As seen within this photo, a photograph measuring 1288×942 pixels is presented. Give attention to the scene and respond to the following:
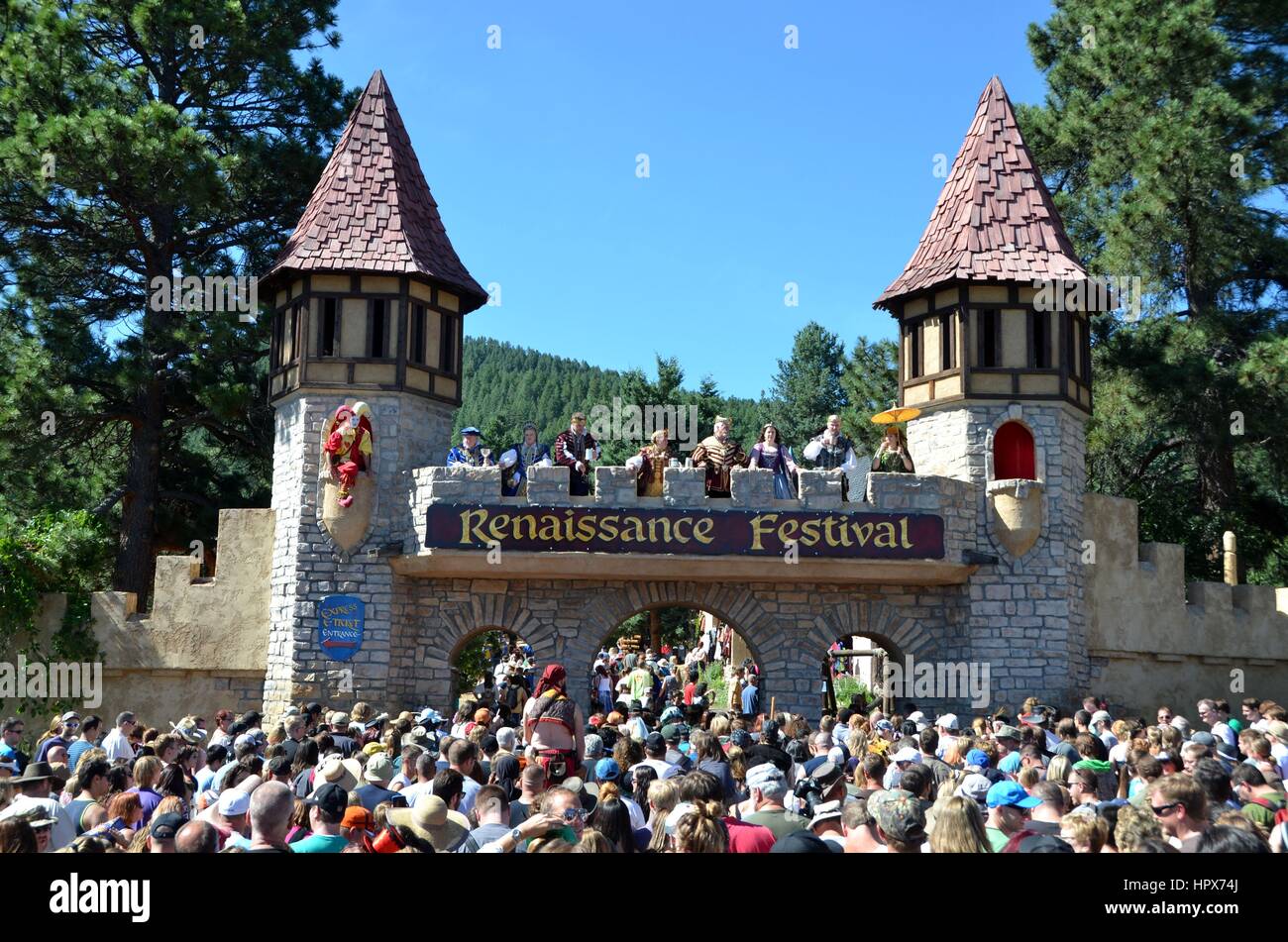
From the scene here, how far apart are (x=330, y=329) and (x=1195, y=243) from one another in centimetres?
1681

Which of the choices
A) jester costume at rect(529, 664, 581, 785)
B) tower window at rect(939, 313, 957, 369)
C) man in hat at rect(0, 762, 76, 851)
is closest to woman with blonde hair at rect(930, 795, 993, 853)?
jester costume at rect(529, 664, 581, 785)

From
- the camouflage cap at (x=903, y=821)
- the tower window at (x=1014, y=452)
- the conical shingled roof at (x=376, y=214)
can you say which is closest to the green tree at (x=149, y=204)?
the conical shingled roof at (x=376, y=214)

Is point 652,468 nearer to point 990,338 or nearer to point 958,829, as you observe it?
point 990,338

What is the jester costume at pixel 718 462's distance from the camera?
19750mm

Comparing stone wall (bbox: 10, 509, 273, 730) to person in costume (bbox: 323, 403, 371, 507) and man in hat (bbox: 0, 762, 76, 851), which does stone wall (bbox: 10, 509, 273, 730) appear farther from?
man in hat (bbox: 0, 762, 76, 851)

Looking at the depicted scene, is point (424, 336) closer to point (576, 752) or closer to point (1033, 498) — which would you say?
point (1033, 498)

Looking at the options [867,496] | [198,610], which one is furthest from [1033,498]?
[198,610]

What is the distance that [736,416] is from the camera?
2753 inches

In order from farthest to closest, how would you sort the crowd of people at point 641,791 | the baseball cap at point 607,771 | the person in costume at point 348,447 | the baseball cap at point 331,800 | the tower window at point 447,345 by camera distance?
1. the tower window at point 447,345
2. the person in costume at point 348,447
3. the baseball cap at point 607,771
4. the baseball cap at point 331,800
5. the crowd of people at point 641,791

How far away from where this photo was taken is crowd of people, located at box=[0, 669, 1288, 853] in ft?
19.0

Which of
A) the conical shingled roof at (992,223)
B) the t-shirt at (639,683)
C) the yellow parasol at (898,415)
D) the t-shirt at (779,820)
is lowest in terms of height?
the t-shirt at (639,683)

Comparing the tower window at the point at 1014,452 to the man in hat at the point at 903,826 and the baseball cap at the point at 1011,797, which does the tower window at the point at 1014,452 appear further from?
the man in hat at the point at 903,826

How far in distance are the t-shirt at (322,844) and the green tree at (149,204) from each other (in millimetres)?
18905

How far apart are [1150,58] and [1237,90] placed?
5.97 ft
